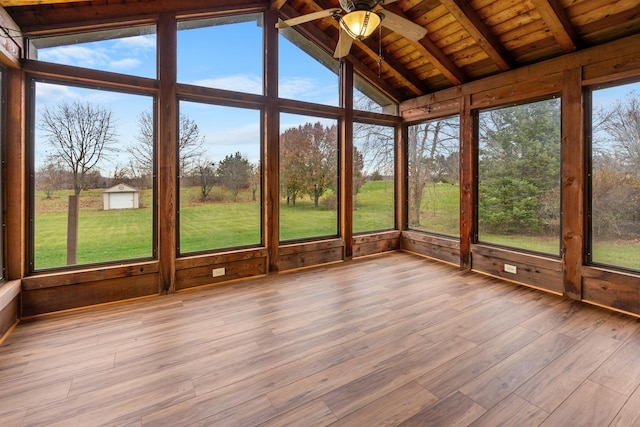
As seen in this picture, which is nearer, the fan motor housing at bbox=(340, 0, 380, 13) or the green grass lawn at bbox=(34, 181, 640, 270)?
the fan motor housing at bbox=(340, 0, 380, 13)

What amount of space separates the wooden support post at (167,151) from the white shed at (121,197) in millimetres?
269

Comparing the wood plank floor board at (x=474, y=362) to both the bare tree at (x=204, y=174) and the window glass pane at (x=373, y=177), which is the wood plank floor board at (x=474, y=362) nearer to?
the window glass pane at (x=373, y=177)

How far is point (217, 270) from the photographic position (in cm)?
423

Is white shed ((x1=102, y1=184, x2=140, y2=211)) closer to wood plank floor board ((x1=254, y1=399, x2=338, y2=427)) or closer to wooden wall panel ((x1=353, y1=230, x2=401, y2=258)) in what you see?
wood plank floor board ((x1=254, y1=399, x2=338, y2=427))

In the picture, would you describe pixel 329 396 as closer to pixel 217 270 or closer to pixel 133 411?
pixel 133 411

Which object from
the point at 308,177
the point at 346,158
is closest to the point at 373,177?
the point at 346,158

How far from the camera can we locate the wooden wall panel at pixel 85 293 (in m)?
3.21

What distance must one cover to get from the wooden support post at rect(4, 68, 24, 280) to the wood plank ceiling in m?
0.69

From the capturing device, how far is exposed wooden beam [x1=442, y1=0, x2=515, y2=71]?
3.65m

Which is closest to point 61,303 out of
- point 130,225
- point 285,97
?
point 130,225

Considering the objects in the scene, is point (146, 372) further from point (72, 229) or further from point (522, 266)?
point (522, 266)

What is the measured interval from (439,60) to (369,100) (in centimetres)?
140

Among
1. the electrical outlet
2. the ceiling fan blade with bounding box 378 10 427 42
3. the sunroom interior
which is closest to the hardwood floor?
the electrical outlet

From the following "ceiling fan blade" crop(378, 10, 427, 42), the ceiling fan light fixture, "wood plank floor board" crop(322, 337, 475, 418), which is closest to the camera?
"wood plank floor board" crop(322, 337, 475, 418)
